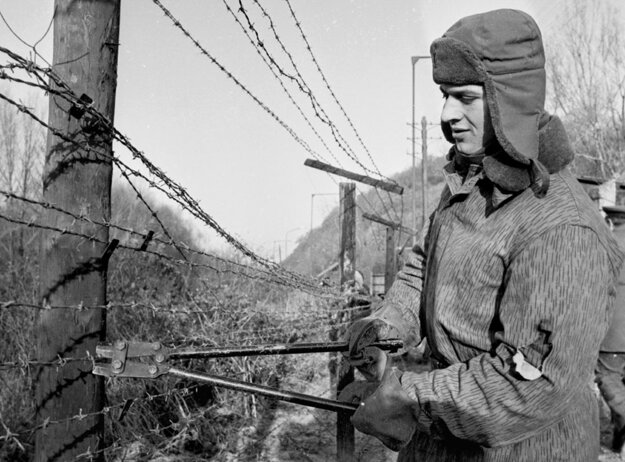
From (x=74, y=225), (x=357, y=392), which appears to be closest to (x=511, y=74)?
(x=357, y=392)

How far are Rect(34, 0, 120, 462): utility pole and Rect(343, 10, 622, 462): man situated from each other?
944 mm

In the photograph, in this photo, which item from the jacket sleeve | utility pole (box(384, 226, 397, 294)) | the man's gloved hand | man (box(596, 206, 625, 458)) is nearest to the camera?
the jacket sleeve

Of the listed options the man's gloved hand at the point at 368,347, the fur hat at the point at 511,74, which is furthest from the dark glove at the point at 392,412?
the fur hat at the point at 511,74

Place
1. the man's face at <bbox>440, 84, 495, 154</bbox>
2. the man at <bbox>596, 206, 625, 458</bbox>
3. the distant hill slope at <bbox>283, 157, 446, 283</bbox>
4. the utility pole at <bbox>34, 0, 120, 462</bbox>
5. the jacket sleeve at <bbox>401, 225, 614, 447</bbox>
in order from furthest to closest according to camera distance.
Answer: the distant hill slope at <bbox>283, 157, 446, 283</bbox> → the man at <bbox>596, 206, 625, 458</bbox> → the utility pole at <bbox>34, 0, 120, 462</bbox> → the man's face at <bbox>440, 84, 495, 154</bbox> → the jacket sleeve at <bbox>401, 225, 614, 447</bbox>

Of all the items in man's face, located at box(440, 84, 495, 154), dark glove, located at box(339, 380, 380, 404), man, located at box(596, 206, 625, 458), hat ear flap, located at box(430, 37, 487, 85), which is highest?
Result: hat ear flap, located at box(430, 37, 487, 85)

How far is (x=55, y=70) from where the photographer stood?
177cm

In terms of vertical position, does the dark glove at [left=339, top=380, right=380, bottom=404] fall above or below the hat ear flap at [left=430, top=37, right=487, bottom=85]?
below

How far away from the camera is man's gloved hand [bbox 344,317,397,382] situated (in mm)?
1592

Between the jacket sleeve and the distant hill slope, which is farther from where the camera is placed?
the distant hill slope

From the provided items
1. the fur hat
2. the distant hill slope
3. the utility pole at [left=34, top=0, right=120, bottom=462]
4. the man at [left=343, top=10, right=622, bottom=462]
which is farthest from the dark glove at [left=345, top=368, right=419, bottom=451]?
the distant hill slope

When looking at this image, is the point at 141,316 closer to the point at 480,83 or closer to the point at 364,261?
the point at 480,83

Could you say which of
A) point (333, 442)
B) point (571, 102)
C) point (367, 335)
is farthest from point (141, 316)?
point (571, 102)

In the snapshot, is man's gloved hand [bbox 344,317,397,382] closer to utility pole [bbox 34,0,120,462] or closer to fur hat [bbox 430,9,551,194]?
fur hat [bbox 430,9,551,194]

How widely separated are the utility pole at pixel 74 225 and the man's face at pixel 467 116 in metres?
1.13
